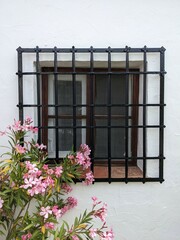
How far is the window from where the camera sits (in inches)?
85.9

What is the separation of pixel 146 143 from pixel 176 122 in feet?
1.07

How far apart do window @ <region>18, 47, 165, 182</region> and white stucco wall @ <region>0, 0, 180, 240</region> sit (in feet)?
0.26

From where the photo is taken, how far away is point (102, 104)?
225cm

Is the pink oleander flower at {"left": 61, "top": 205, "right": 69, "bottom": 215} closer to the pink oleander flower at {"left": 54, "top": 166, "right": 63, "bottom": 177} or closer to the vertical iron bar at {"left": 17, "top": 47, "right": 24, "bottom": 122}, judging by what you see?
the pink oleander flower at {"left": 54, "top": 166, "right": 63, "bottom": 177}

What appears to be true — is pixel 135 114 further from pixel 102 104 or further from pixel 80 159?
pixel 80 159

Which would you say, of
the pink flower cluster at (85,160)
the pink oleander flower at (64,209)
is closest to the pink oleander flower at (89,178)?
the pink flower cluster at (85,160)

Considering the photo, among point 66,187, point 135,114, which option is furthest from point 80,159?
point 135,114

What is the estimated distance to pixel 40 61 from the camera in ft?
7.30

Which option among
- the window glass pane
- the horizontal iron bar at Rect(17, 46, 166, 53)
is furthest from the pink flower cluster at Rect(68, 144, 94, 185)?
the horizontal iron bar at Rect(17, 46, 166, 53)

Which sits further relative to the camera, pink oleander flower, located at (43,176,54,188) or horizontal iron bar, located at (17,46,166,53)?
horizontal iron bar, located at (17,46,166,53)
